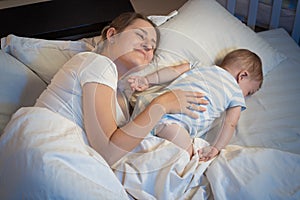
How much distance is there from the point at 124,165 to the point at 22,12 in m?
1.39

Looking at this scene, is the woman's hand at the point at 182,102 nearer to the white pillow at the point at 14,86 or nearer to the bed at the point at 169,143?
the bed at the point at 169,143

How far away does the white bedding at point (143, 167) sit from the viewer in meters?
1.03

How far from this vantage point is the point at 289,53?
185 centimetres

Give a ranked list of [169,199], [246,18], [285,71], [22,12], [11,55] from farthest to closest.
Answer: [22,12] → [246,18] → [285,71] → [11,55] → [169,199]

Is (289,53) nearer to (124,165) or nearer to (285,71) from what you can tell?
(285,71)

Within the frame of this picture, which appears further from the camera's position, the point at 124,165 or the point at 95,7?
the point at 95,7

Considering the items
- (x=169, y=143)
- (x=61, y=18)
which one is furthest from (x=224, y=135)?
(x=61, y=18)

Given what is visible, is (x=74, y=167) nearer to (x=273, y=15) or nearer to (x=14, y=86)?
(x=14, y=86)

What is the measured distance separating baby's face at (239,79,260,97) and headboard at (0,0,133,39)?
0.92 m

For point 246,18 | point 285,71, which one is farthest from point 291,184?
point 246,18

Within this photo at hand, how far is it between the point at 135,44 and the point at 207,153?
0.43 metres

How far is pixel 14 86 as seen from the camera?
1483mm

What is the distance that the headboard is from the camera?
83.8 inches

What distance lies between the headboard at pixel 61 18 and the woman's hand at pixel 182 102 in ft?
2.95
